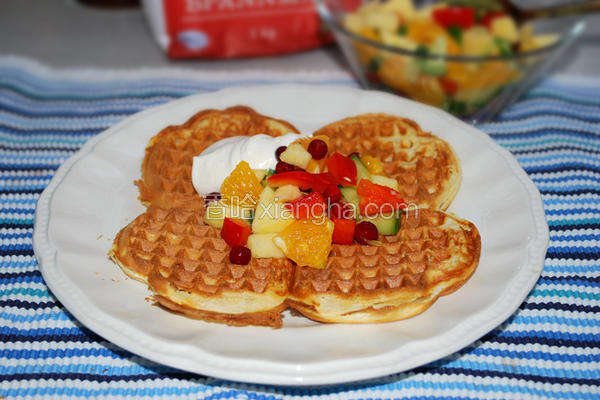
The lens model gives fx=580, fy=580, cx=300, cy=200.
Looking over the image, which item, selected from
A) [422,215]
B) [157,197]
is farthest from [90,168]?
[422,215]

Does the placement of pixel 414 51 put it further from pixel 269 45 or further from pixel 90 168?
pixel 90 168

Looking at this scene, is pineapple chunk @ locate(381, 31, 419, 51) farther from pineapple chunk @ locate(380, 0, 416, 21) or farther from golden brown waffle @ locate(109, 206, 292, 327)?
golden brown waffle @ locate(109, 206, 292, 327)

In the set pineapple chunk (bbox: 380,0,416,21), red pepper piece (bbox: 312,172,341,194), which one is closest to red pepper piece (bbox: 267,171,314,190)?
red pepper piece (bbox: 312,172,341,194)

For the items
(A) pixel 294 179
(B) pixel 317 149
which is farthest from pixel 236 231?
(B) pixel 317 149

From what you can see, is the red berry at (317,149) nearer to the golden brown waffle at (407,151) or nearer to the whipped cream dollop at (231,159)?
the whipped cream dollop at (231,159)

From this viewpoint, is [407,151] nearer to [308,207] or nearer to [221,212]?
[308,207]
